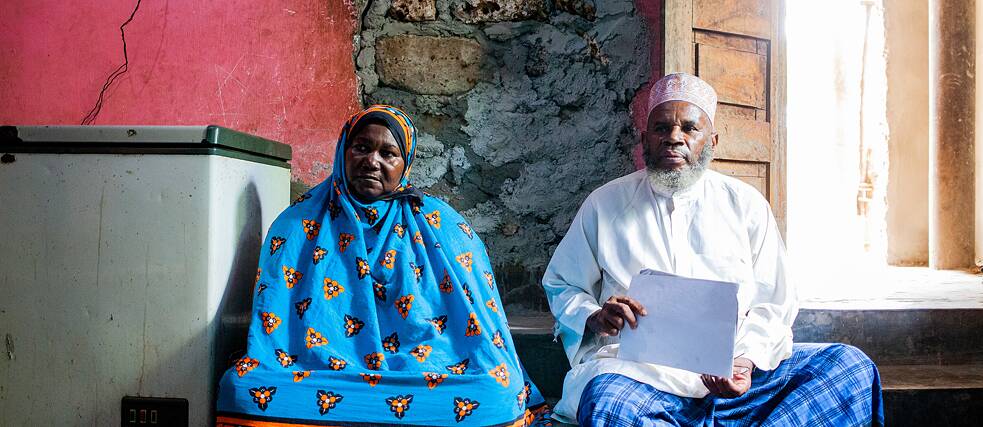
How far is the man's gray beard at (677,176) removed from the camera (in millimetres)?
2385

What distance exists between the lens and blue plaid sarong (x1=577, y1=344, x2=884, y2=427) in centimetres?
204

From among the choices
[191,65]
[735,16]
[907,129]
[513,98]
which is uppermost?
[907,129]

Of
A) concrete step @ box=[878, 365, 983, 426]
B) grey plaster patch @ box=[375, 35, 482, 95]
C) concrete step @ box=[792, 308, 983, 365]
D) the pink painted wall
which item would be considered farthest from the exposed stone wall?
concrete step @ box=[878, 365, 983, 426]

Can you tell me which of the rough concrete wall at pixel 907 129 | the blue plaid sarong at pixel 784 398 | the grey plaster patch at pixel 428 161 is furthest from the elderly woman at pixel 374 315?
the rough concrete wall at pixel 907 129

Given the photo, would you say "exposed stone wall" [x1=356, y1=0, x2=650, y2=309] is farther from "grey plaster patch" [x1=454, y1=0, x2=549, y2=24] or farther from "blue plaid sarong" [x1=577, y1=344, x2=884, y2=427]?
"blue plaid sarong" [x1=577, y1=344, x2=884, y2=427]

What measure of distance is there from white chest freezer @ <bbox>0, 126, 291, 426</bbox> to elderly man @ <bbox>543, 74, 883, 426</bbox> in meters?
1.18

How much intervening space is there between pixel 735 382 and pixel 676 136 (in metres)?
0.84

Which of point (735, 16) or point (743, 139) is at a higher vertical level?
point (735, 16)

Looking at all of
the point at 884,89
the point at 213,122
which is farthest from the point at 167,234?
the point at 884,89

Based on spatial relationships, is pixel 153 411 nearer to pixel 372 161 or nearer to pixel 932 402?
pixel 372 161

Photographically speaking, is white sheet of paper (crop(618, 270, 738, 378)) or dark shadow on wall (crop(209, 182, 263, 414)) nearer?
white sheet of paper (crop(618, 270, 738, 378))

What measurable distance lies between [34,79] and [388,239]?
201 cm

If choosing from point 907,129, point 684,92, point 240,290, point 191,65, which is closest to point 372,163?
point 240,290

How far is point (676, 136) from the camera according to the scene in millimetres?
2396
